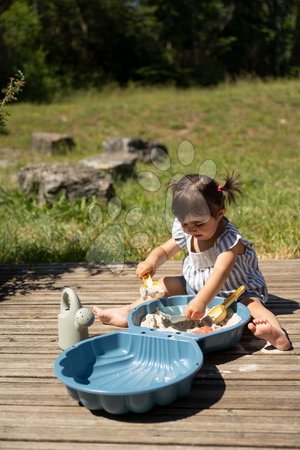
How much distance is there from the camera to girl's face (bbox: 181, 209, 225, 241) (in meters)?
2.58

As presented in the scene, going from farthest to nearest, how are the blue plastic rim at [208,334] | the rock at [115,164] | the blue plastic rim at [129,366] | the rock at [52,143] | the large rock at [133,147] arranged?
the rock at [52,143]
the large rock at [133,147]
the rock at [115,164]
the blue plastic rim at [208,334]
the blue plastic rim at [129,366]

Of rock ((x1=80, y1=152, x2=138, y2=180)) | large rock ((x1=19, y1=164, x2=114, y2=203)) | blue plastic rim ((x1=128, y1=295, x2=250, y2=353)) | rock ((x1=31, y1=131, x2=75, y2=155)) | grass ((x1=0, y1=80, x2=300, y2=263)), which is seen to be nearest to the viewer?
blue plastic rim ((x1=128, y1=295, x2=250, y2=353))

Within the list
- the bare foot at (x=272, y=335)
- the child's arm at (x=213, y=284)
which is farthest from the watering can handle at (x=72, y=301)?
the bare foot at (x=272, y=335)

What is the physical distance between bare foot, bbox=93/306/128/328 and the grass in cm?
143

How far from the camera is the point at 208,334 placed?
235 centimetres

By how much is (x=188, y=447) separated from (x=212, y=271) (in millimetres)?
1048

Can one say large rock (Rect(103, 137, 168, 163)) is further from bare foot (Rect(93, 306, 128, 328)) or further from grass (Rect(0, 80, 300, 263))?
bare foot (Rect(93, 306, 128, 328))

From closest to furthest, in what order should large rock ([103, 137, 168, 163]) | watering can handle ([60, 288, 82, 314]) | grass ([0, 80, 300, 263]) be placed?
watering can handle ([60, 288, 82, 314]) < grass ([0, 80, 300, 263]) < large rock ([103, 137, 168, 163])

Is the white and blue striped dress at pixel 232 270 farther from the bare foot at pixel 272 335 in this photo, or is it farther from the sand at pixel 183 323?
the bare foot at pixel 272 335

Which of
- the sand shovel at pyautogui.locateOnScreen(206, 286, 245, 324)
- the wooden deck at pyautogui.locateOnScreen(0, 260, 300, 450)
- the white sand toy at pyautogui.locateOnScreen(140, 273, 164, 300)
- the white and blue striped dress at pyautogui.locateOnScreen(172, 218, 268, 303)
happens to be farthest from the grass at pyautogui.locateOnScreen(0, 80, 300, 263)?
the wooden deck at pyautogui.locateOnScreen(0, 260, 300, 450)

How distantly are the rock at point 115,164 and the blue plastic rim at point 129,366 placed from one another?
5.24m

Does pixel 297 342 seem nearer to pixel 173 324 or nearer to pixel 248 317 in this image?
pixel 248 317

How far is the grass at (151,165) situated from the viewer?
4648mm

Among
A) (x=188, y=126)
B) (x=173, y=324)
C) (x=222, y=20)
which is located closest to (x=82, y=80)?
(x=222, y=20)
